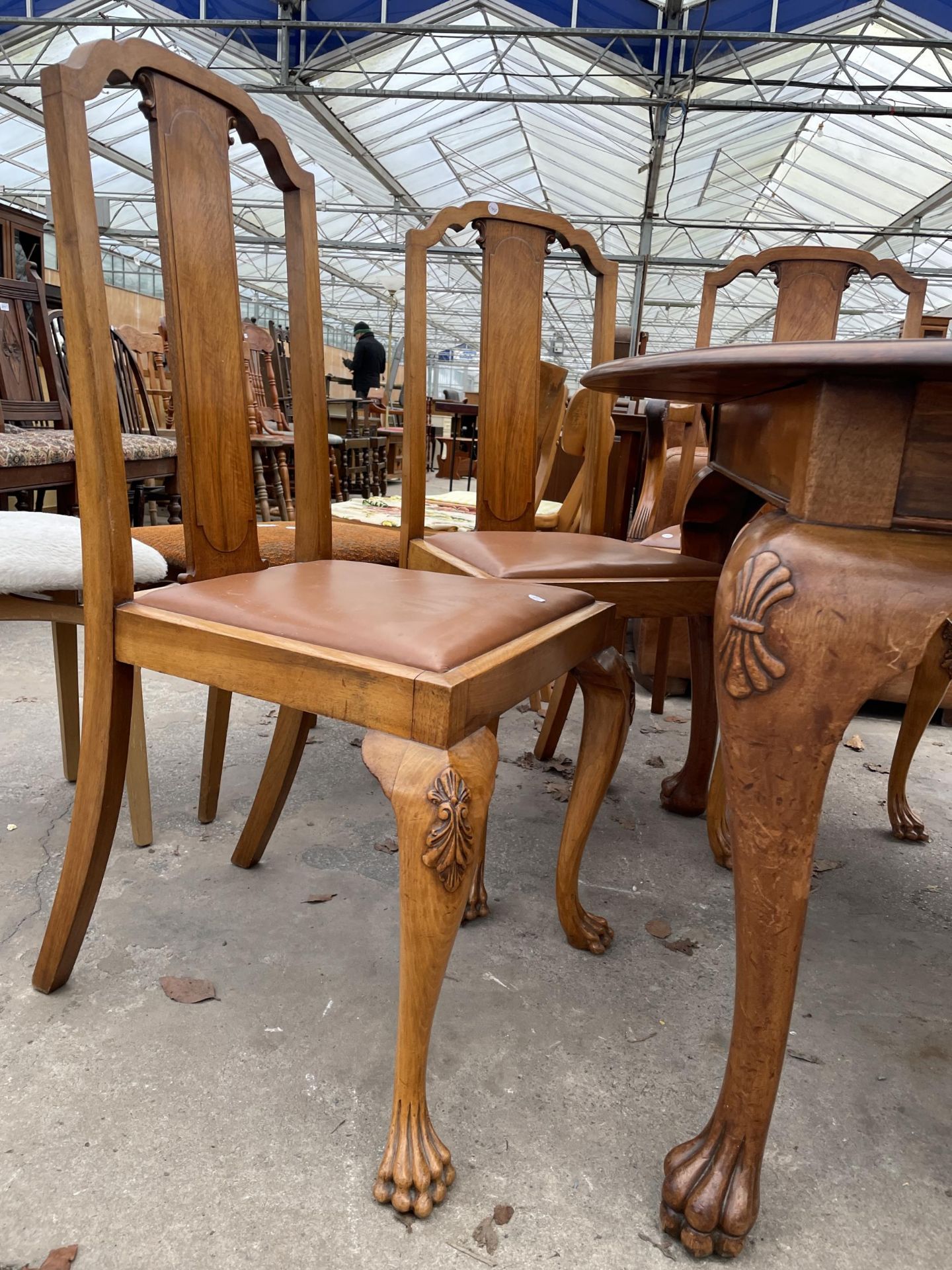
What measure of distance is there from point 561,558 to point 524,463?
0.46 m

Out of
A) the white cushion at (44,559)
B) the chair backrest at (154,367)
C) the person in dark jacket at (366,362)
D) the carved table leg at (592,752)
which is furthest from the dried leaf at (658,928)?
the person in dark jacket at (366,362)

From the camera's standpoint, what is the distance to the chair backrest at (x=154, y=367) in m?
5.72

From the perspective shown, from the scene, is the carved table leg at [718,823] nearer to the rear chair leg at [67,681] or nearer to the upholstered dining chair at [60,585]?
the upholstered dining chair at [60,585]

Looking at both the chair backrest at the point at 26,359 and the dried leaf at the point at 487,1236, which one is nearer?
the dried leaf at the point at 487,1236

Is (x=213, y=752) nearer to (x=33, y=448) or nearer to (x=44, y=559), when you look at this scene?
(x=44, y=559)

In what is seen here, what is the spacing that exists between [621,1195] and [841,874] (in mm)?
975

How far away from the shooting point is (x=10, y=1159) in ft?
3.04

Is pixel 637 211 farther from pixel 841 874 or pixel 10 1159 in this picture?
pixel 10 1159

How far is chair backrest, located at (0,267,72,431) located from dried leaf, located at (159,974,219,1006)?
2794mm

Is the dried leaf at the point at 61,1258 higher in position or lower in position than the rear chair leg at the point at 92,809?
lower

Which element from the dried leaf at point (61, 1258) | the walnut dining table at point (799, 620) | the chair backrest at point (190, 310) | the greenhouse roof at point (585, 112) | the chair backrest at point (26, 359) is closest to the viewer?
the walnut dining table at point (799, 620)

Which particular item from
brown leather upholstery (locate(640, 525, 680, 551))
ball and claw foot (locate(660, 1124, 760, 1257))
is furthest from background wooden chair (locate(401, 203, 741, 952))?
ball and claw foot (locate(660, 1124, 760, 1257))

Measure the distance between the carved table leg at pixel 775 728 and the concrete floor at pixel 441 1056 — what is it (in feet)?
0.32

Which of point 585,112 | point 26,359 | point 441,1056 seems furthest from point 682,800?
point 585,112
